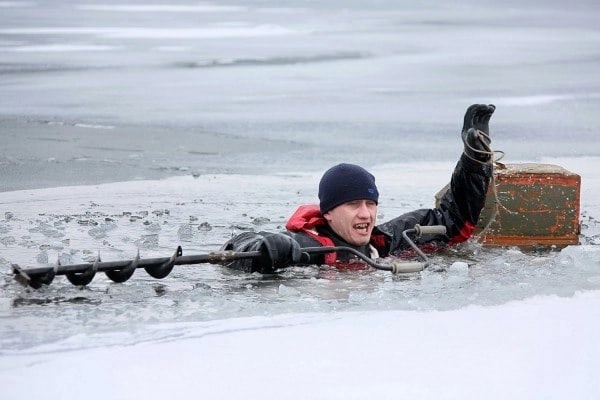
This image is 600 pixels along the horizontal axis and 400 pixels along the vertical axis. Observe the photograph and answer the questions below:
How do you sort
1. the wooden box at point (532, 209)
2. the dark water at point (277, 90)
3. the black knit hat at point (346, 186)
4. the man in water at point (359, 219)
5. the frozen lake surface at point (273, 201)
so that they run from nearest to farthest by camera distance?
the frozen lake surface at point (273, 201), the man in water at point (359, 219), the black knit hat at point (346, 186), the wooden box at point (532, 209), the dark water at point (277, 90)

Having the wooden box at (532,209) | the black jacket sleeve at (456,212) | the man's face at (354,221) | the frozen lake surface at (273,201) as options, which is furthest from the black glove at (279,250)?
the wooden box at (532,209)

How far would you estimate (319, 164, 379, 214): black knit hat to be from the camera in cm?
541

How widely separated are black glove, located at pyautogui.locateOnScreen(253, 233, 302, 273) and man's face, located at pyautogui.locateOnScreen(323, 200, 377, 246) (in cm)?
55

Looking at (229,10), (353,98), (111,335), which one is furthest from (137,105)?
(229,10)

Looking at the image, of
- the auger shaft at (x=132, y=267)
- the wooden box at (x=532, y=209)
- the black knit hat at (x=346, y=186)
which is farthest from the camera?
the wooden box at (x=532, y=209)

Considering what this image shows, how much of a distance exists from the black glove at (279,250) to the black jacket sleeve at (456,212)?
0.98 meters

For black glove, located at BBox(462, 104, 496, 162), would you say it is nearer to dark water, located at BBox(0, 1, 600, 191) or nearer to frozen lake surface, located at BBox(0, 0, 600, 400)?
frozen lake surface, located at BBox(0, 0, 600, 400)

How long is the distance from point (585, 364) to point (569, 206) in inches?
93.1

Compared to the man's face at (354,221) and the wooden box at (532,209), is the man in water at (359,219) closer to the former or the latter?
the man's face at (354,221)

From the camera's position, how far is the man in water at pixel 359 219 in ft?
16.9

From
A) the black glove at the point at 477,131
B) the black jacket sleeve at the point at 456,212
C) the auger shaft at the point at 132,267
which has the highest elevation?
the black glove at the point at 477,131

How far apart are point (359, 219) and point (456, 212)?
76 centimetres

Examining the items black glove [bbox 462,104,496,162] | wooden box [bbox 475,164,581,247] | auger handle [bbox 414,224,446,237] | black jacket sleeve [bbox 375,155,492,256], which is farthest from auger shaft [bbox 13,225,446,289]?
wooden box [bbox 475,164,581,247]

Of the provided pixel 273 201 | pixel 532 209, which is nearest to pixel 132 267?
pixel 532 209
